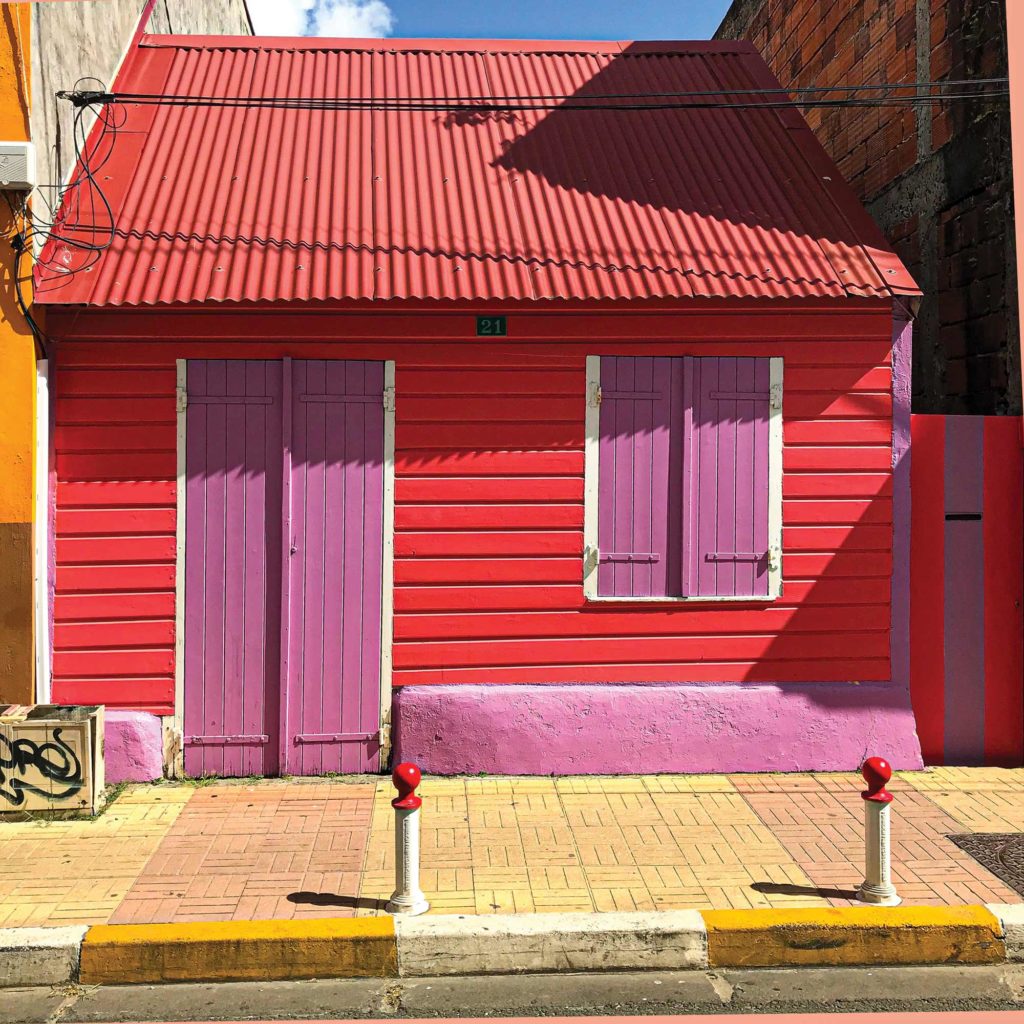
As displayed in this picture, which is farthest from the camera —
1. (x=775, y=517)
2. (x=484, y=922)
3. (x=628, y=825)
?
(x=775, y=517)

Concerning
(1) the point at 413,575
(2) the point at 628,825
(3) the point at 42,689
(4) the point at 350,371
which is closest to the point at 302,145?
(4) the point at 350,371

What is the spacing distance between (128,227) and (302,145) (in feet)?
→ 5.77

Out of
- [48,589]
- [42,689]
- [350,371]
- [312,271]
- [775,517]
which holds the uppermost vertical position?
[312,271]

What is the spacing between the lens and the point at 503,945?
16.1 ft

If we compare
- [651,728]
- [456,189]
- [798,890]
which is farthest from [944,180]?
[798,890]

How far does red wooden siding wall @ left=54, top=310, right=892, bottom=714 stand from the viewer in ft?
23.5

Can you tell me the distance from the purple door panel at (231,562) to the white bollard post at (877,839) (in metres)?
3.99

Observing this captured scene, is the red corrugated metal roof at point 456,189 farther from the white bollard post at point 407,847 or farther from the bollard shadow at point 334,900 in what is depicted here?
the bollard shadow at point 334,900

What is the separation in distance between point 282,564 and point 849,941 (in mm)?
4268

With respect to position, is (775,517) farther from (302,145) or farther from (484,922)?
(302,145)

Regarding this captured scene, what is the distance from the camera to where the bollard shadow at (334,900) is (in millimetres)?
5195

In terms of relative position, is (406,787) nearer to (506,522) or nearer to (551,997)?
(551,997)

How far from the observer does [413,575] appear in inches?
291

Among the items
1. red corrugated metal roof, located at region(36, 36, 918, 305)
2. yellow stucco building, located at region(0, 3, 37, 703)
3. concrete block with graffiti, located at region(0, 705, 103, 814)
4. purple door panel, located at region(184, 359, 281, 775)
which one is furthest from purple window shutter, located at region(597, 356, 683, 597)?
yellow stucco building, located at region(0, 3, 37, 703)
